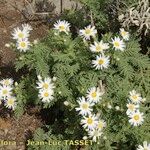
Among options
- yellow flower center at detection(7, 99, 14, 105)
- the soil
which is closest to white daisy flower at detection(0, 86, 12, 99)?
yellow flower center at detection(7, 99, 14, 105)

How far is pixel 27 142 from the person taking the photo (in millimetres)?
3680

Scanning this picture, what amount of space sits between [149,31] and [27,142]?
51.3 inches

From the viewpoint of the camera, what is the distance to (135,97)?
10.5ft

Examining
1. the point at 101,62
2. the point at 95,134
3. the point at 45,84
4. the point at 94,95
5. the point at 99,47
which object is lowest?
the point at 95,134

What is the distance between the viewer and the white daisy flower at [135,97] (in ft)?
10.4

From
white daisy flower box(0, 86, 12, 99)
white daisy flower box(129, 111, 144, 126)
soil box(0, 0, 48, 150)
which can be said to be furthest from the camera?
soil box(0, 0, 48, 150)

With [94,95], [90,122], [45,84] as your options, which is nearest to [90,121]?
[90,122]

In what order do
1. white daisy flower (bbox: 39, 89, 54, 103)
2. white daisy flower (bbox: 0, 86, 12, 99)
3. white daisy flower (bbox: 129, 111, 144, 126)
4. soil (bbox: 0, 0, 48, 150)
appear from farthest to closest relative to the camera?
soil (bbox: 0, 0, 48, 150)
white daisy flower (bbox: 0, 86, 12, 99)
white daisy flower (bbox: 39, 89, 54, 103)
white daisy flower (bbox: 129, 111, 144, 126)

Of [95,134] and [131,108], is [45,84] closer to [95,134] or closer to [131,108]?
[95,134]

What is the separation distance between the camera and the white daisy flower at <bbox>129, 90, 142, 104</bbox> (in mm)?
3178

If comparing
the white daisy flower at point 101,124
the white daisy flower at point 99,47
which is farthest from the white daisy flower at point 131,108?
the white daisy flower at point 99,47

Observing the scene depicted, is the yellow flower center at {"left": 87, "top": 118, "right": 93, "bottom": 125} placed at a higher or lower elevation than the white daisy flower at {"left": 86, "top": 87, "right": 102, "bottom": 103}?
lower

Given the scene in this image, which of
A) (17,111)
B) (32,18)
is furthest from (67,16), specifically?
(17,111)

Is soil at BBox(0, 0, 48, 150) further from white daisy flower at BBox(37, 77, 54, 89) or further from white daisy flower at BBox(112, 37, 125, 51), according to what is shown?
white daisy flower at BBox(112, 37, 125, 51)
